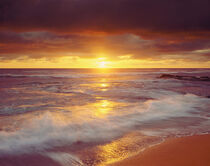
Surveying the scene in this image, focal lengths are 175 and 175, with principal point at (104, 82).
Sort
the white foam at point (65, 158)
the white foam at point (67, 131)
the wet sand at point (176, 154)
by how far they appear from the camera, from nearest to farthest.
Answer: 1. the wet sand at point (176, 154)
2. the white foam at point (65, 158)
3. the white foam at point (67, 131)

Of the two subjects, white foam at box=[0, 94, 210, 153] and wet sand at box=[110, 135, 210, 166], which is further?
white foam at box=[0, 94, 210, 153]

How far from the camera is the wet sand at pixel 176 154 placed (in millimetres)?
3154

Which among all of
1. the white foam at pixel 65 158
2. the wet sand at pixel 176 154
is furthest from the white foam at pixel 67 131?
the wet sand at pixel 176 154

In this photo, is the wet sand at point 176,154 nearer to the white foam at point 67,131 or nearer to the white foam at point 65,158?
the white foam at point 65,158

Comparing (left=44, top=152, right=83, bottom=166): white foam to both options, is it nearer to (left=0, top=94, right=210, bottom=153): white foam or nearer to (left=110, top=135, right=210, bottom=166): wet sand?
(left=0, top=94, right=210, bottom=153): white foam

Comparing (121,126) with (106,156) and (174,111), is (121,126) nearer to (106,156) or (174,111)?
(106,156)

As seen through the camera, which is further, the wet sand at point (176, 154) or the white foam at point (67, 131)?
the white foam at point (67, 131)

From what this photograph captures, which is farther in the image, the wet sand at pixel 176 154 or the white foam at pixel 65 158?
the white foam at pixel 65 158

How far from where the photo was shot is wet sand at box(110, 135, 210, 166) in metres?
3.15

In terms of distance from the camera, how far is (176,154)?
→ 11.4 ft

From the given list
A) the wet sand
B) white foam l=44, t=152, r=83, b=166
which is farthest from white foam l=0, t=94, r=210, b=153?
the wet sand

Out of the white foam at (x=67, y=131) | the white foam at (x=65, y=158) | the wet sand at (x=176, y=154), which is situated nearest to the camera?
the wet sand at (x=176, y=154)

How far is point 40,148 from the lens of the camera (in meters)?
3.98

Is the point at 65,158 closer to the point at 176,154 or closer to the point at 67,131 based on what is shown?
the point at 67,131
